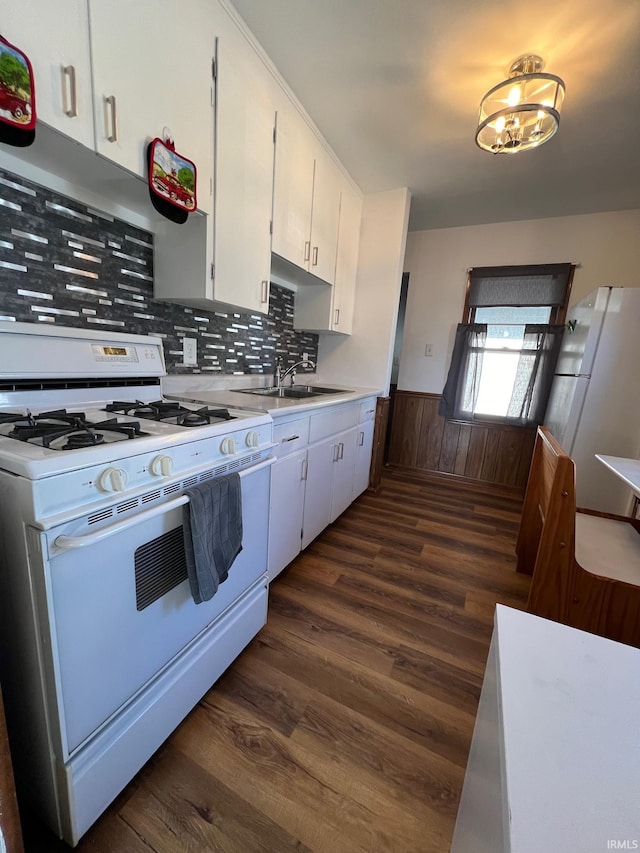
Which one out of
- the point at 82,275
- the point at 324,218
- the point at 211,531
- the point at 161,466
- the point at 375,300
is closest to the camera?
the point at 161,466

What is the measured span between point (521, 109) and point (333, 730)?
242 cm

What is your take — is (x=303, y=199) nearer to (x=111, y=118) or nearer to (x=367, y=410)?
(x=111, y=118)

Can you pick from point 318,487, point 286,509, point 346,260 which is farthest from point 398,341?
point 286,509

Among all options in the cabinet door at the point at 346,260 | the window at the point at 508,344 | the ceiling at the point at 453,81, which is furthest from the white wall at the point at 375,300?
the window at the point at 508,344

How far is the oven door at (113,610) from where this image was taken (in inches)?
26.4

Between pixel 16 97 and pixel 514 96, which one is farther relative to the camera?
pixel 514 96

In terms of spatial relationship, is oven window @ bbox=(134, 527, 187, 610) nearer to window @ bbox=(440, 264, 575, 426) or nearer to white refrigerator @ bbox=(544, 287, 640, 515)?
white refrigerator @ bbox=(544, 287, 640, 515)

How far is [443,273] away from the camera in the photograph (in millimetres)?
3330

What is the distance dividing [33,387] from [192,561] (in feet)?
2.46

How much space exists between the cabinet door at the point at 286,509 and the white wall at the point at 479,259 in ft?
7.50

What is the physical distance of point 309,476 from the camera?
1824 mm

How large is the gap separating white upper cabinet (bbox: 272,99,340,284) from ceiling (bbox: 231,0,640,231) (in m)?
0.13

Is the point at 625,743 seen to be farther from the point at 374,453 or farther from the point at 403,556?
the point at 374,453

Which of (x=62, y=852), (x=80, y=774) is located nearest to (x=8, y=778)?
(x=80, y=774)
